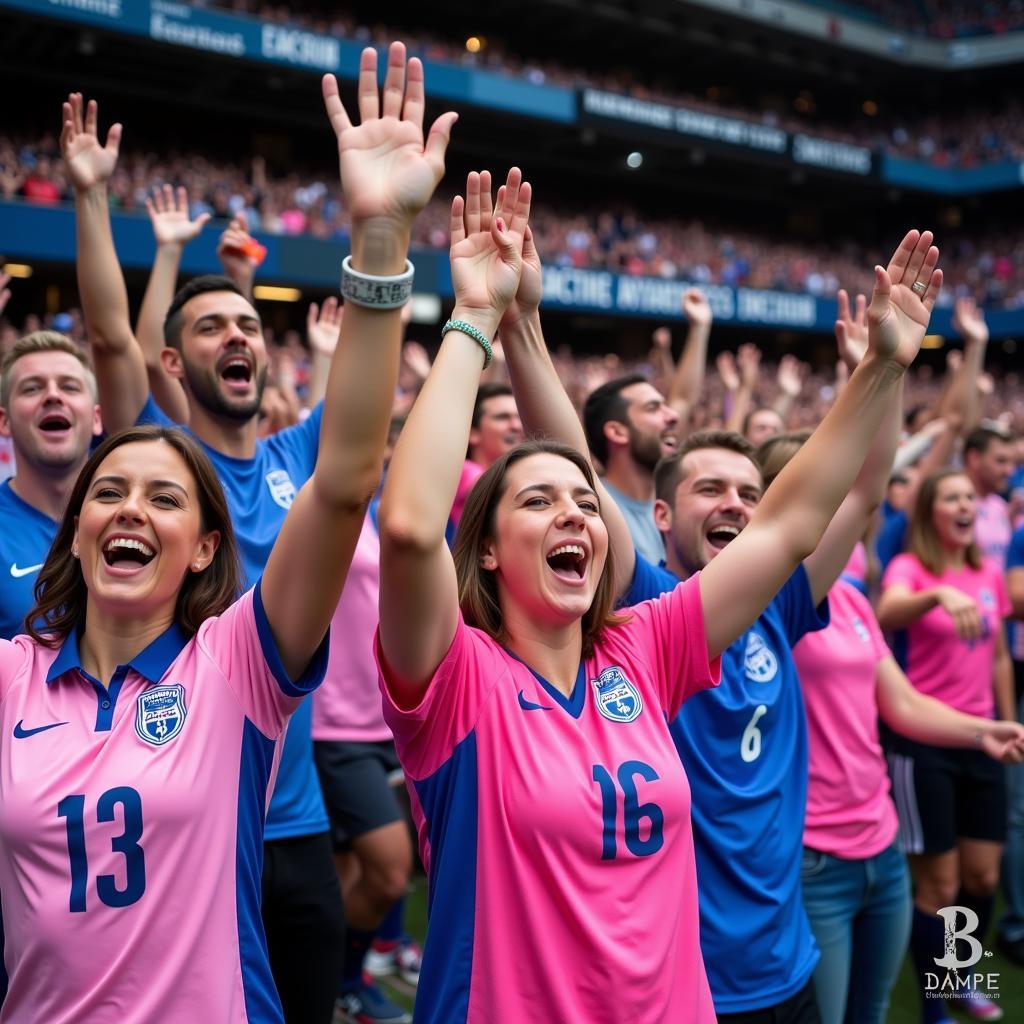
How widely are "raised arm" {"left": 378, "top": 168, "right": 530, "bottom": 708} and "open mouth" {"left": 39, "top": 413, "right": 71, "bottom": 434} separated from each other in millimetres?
1434

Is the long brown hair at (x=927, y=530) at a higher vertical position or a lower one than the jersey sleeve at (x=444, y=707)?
higher

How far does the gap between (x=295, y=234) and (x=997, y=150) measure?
21.4 meters

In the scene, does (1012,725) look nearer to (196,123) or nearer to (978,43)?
(196,123)

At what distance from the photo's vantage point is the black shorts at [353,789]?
3.71 metres

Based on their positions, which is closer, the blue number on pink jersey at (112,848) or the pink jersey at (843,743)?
the blue number on pink jersey at (112,848)

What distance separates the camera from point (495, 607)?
6.99ft

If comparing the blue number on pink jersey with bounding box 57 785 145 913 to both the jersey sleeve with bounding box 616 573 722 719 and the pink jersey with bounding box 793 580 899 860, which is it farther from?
the pink jersey with bounding box 793 580 899 860

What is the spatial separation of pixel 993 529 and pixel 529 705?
5289mm

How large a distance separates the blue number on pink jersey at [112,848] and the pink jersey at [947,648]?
10.8 feet

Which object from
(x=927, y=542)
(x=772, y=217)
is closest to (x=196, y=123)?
(x=772, y=217)

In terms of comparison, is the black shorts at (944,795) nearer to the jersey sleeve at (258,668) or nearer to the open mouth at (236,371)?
the open mouth at (236,371)

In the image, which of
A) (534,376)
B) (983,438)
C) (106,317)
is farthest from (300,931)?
(983,438)

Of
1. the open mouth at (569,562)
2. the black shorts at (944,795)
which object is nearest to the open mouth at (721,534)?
the open mouth at (569,562)

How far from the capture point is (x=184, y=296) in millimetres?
3506
